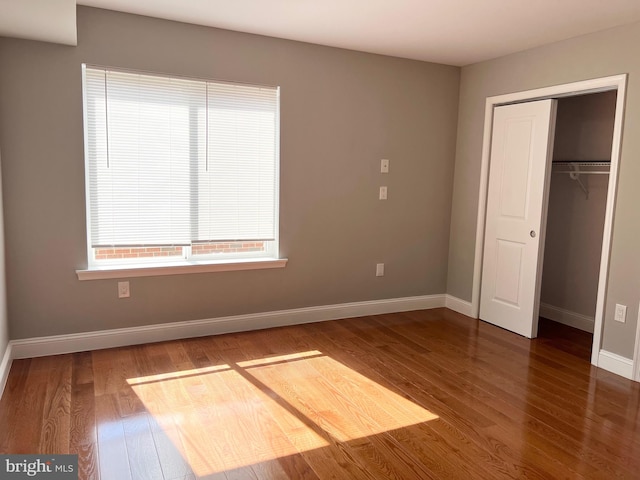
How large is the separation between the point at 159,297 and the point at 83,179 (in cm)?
101

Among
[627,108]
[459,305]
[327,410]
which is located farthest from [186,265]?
[627,108]

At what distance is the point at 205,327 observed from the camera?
3.84 metres

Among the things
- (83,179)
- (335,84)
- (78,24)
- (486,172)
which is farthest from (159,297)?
(486,172)

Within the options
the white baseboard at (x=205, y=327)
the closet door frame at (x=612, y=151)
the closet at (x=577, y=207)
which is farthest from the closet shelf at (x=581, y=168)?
the white baseboard at (x=205, y=327)

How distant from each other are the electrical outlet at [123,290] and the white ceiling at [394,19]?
65.6 inches

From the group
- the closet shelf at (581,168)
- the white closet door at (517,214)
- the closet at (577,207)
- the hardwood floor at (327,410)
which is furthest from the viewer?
the closet at (577,207)

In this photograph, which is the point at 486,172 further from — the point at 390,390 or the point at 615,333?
the point at 390,390

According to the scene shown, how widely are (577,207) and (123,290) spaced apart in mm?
3938

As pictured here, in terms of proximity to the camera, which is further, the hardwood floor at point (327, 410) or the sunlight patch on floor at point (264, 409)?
the sunlight patch on floor at point (264, 409)

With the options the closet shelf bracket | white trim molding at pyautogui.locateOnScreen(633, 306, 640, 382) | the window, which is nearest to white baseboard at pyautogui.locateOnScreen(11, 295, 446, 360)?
the window

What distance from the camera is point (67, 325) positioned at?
341 centimetres

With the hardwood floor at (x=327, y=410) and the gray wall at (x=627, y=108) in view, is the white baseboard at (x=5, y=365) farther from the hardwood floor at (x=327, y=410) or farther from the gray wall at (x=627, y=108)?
the gray wall at (x=627, y=108)

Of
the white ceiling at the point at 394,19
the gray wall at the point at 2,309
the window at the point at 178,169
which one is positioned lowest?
the gray wall at the point at 2,309

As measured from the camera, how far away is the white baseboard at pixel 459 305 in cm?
462
